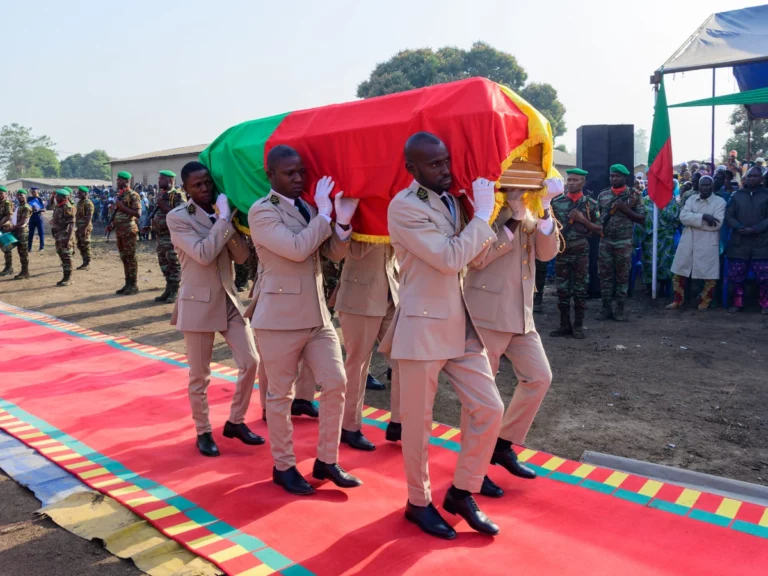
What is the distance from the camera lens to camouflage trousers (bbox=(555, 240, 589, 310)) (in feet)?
23.6

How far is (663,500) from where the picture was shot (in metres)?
3.29

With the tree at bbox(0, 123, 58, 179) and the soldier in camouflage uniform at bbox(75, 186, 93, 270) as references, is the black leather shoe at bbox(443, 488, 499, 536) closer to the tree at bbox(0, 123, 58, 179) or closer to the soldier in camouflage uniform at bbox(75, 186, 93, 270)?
the soldier in camouflage uniform at bbox(75, 186, 93, 270)

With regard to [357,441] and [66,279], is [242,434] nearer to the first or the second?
[357,441]

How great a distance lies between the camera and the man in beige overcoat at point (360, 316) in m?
4.11

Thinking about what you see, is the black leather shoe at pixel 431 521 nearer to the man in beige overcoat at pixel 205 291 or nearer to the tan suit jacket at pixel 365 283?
the tan suit jacket at pixel 365 283

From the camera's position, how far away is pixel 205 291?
13.0ft

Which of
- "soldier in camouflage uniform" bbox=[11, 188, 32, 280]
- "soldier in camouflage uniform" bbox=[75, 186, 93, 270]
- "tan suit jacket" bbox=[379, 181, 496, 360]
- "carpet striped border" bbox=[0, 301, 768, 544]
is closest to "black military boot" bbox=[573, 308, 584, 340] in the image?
"carpet striped border" bbox=[0, 301, 768, 544]

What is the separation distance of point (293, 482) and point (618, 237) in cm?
599

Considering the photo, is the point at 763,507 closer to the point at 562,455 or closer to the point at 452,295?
the point at 562,455

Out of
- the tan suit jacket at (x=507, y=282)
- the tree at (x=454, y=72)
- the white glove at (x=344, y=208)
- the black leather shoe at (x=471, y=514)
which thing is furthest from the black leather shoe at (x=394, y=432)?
the tree at (x=454, y=72)

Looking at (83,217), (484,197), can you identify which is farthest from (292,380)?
(83,217)

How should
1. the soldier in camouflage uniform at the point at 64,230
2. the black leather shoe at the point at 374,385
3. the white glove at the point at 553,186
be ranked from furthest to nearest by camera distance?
the soldier in camouflage uniform at the point at 64,230, the black leather shoe at the point at 374,385, the white glove at the point at 553,186

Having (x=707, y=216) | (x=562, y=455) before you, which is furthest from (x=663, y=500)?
(x=707, y=216)

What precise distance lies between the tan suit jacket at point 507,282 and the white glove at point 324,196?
0.81 m
